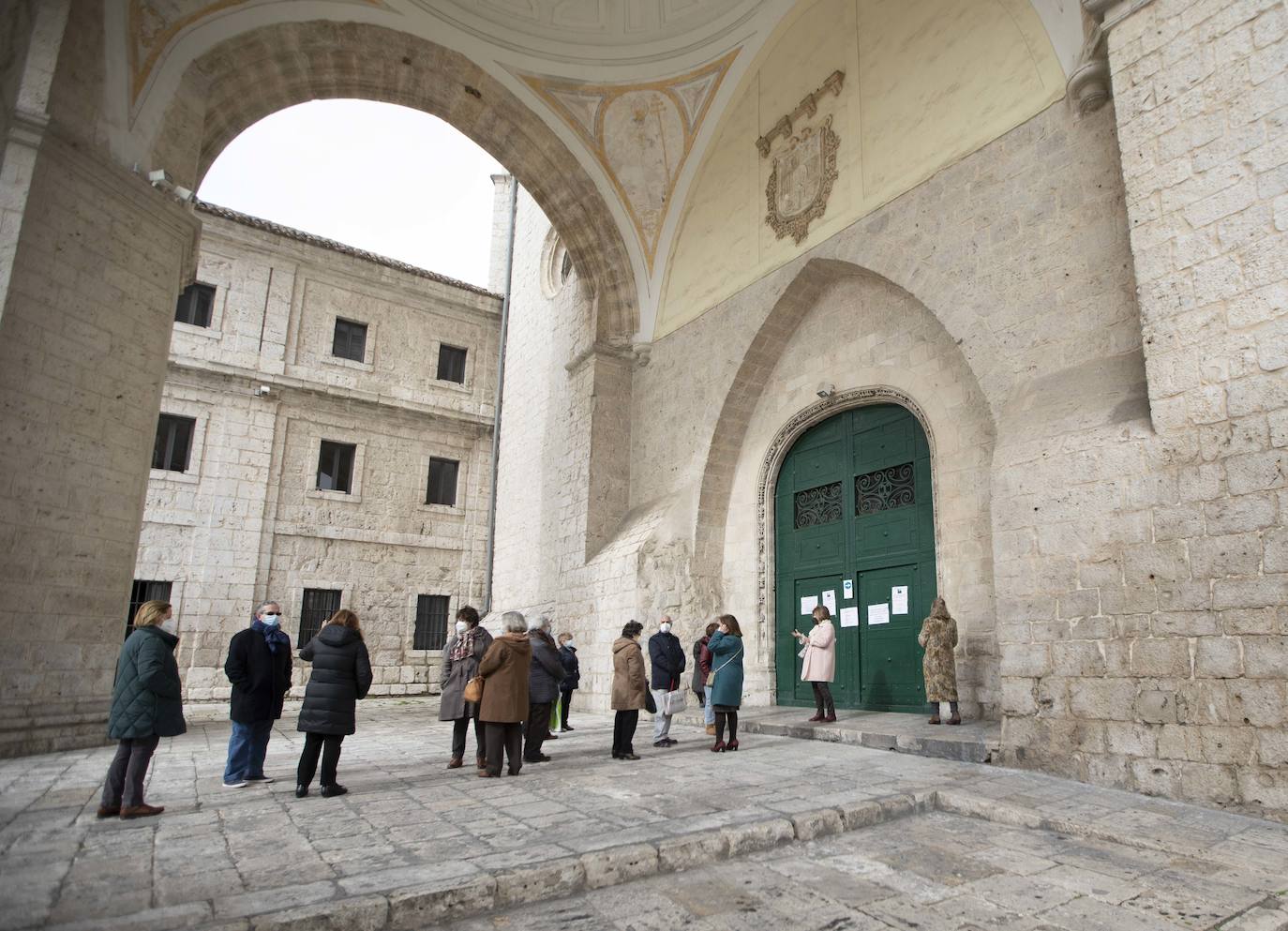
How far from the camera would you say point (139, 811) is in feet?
13.6

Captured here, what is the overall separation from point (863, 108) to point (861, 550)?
542 centimetres

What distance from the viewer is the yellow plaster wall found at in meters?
7.49

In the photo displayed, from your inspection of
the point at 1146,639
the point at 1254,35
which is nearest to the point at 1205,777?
the point at 1146,639

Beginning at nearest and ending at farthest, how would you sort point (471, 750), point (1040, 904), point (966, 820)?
1. point (1040, 904)
2. point (966, 820)
3. point (471, 750)

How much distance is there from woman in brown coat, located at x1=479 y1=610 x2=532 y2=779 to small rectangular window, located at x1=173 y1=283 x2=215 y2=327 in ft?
45.0

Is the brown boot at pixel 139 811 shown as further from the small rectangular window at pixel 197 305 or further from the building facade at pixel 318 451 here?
the small rectangular window at pixel 197 305

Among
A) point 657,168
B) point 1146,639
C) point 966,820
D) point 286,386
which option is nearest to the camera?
point 966,820

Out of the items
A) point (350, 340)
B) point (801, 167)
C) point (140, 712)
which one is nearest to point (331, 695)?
point (140, 712)

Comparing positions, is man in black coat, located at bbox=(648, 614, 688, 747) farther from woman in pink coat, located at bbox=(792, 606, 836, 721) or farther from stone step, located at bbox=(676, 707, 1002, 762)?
woman in pink coat, located at bbox=(792, 606, 836, 721)

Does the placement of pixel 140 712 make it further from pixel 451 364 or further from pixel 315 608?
pixel 451 364

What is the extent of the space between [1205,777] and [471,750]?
560 centimetres

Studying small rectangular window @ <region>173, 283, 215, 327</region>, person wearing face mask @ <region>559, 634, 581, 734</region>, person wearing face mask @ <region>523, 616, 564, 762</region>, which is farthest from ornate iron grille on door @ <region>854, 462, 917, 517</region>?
small rectangular window @ <region>173, 283, 215, 327</region>

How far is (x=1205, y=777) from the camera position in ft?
14.6

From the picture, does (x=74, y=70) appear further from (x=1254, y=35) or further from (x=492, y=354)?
(x=492, y=354)
